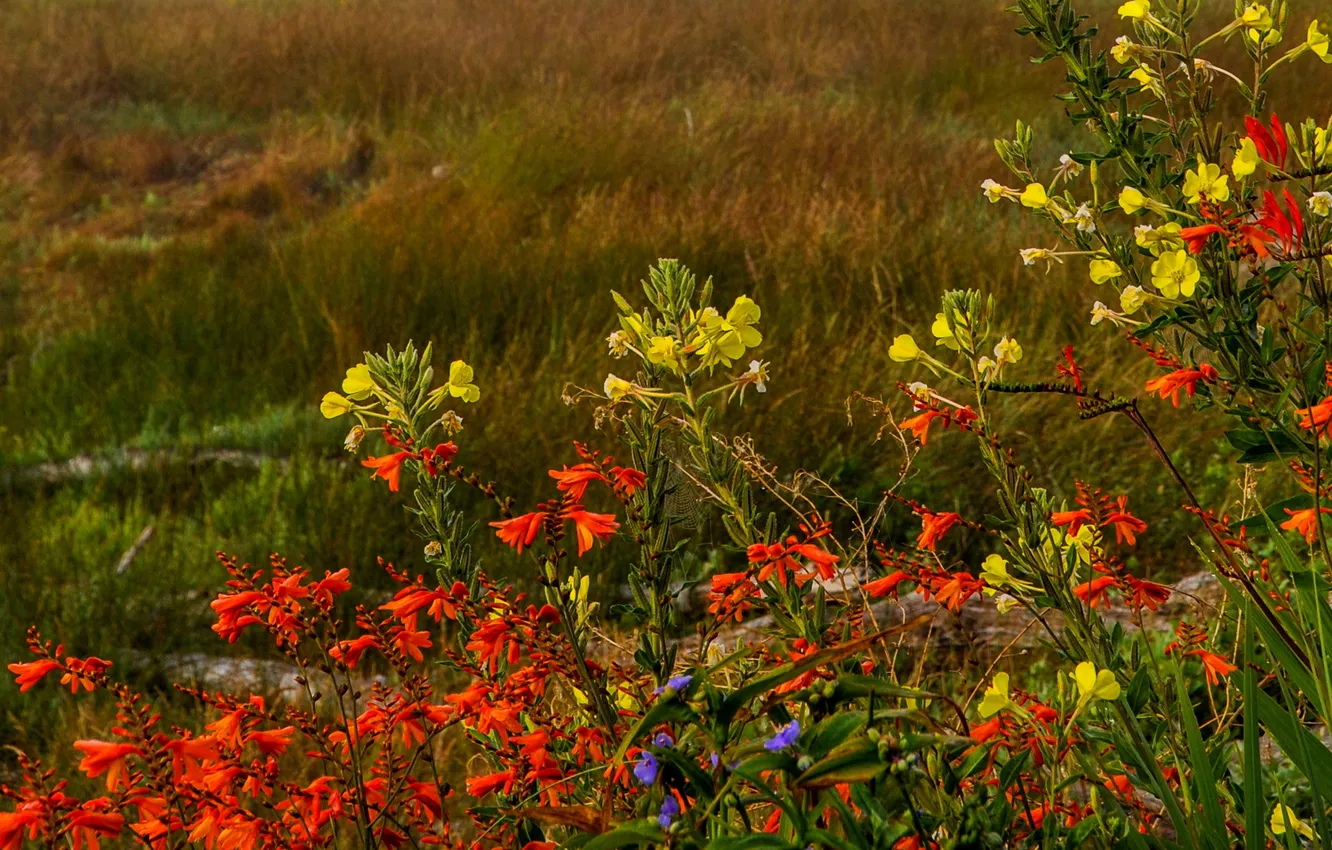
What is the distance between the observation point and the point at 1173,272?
1.24 meters

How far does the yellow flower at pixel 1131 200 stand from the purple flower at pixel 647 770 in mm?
807

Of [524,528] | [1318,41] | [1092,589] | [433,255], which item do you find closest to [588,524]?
[524,528]

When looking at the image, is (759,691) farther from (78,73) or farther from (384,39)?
(78,73)

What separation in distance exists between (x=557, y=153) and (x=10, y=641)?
392 cm

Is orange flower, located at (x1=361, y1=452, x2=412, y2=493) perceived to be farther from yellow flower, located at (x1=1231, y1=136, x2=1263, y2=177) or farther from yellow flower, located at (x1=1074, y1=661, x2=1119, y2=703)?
yellow flower, located at (x1=1231, y1=136, x2=1263, y2=177)

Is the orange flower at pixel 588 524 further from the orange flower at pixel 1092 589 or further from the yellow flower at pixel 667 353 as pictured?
the orange flower at pixel 1092 589

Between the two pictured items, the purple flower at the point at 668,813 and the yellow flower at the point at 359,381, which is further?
the yellow flower at the point at 359,381

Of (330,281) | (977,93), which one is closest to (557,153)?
(330,281)

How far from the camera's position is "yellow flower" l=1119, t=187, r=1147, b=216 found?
49.6 inches

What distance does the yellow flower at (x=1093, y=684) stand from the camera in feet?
3.26

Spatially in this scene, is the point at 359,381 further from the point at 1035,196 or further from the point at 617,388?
the point at 1035,196

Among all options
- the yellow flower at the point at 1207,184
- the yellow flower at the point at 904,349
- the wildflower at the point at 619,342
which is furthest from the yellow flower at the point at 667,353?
the yellow flower at the point at 1207,184

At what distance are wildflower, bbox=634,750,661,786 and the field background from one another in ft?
7.70

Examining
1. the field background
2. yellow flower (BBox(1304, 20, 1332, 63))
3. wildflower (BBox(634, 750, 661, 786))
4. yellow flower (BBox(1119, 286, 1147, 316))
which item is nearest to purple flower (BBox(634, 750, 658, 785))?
wildflower (BBox(634, 750, 661, 786))
